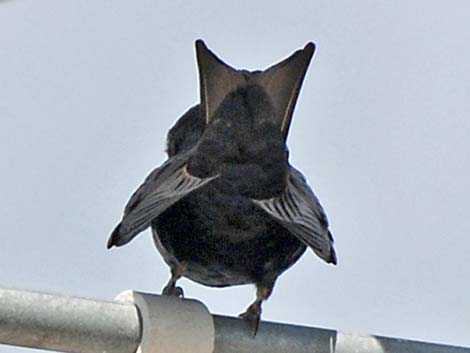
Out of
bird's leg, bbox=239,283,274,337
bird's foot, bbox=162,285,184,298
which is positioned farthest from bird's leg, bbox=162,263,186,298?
bird's leg, bbox=239,283,274,337

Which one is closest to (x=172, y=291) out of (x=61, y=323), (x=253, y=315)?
(x=253, y=315)

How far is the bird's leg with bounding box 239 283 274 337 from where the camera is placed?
14.5 ft

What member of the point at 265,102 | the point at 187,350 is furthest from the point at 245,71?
the point at 187,350

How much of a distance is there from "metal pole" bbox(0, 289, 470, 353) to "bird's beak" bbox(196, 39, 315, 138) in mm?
1420

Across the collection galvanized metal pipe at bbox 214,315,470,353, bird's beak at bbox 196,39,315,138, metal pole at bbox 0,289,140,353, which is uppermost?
bird's beak at bbox 196,39,315,138

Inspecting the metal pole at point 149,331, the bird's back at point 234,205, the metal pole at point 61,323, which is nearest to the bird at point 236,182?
the bird's back at point 234,205

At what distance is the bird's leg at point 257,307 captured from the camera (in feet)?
14.5

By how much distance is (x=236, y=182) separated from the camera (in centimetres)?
555

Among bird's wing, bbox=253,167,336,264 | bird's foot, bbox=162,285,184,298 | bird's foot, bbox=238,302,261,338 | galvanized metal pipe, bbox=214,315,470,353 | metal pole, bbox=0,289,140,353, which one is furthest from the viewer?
bird's foot, bbox=162,285,184,298

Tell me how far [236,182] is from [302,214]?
495 millimetres

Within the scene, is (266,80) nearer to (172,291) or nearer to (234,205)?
(234,205)

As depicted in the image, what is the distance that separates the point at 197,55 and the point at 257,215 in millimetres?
666

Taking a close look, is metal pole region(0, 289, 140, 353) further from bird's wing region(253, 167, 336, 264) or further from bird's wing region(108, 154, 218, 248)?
bird's wing region(253, 167, 336, 264)

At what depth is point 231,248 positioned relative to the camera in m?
5.75
